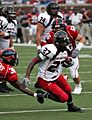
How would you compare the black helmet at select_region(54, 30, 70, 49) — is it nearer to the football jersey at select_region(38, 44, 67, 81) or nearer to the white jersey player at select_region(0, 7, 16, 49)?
the football jersey at select_region(38, 44, 67, 81)

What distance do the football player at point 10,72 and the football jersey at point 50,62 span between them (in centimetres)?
41

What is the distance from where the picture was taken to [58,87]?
8266 mm

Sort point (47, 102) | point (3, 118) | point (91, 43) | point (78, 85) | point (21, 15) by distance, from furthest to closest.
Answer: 1. point (21, 15)
2. point (91, 43)
3. point (78, 85)
4. point (47, 102)
5. point (3, 118)

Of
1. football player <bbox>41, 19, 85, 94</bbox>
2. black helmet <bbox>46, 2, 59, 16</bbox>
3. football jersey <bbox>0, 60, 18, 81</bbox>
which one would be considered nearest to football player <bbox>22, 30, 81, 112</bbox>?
football jersey <bbox>0, 60, 18, 81</bbox>

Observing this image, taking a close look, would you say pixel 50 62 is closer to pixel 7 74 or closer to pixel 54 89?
pixel 54 89

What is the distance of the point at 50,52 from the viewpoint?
812cm

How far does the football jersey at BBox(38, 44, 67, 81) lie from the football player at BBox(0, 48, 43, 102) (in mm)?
411

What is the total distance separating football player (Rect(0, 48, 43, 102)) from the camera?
786 cm

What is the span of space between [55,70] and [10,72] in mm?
760

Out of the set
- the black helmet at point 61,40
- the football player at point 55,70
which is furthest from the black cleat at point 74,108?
the black helmet at point 61,40

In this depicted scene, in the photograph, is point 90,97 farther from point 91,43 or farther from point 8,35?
point 91,43

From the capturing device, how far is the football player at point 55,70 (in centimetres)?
812

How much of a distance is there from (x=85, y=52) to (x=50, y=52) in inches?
456

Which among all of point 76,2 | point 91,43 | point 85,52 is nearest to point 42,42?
point 85,52
